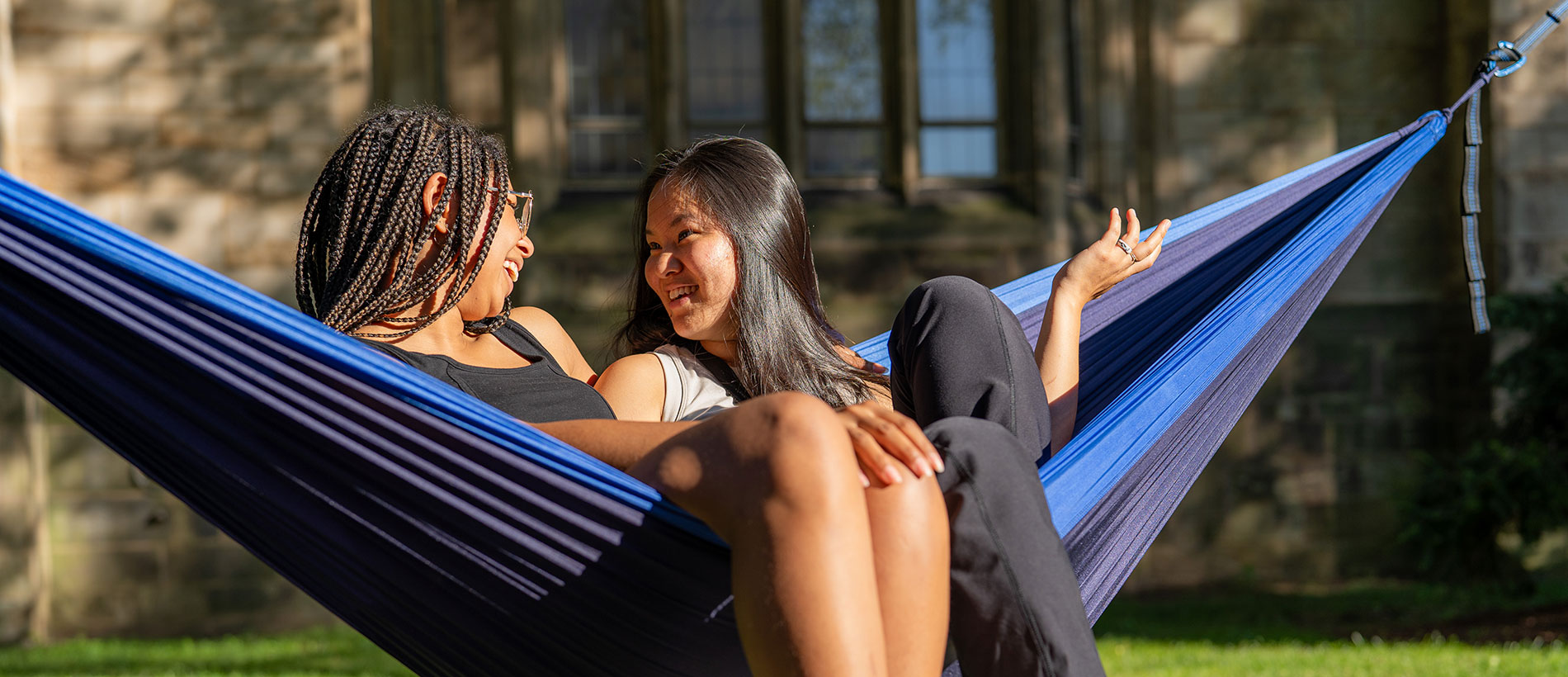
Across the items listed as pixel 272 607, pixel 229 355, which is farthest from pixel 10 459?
pixel 229 355

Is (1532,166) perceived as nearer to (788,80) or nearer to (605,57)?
(788,80)

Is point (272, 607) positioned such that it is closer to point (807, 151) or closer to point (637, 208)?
point (807, 151)

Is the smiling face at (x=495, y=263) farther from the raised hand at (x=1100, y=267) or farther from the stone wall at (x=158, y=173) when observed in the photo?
the stone wall at (x=158, y=173)

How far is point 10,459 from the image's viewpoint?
13.1 ft

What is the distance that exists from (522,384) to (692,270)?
30cm

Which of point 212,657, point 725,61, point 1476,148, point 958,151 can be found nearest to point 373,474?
point 1476,148

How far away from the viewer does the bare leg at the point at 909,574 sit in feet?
3.87

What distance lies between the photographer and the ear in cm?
159

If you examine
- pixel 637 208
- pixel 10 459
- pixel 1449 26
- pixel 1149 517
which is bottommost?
pixel 10 459

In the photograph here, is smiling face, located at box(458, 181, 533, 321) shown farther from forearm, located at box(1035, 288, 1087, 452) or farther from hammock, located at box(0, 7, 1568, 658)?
forearm, located at box(1035, 288, 1087, 452)

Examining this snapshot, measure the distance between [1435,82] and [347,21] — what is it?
4.45 metres

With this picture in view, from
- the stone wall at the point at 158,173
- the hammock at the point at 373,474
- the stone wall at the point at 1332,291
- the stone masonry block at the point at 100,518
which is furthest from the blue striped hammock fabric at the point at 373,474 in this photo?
the stone wall at the point at 1332,291

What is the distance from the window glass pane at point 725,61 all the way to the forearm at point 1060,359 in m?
3.16

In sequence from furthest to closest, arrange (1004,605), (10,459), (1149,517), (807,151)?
(807,151) → (10,459) → (1149,517) → (1004,605)
